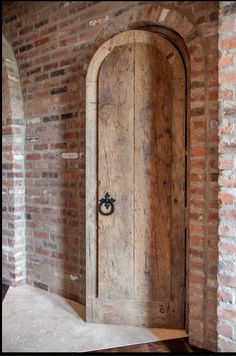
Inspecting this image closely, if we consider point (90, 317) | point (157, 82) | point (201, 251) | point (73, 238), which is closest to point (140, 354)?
point (90, 317)

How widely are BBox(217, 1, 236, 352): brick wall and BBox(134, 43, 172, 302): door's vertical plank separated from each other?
16.0 inches

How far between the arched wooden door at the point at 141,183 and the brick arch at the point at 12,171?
99 cm

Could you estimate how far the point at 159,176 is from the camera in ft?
6.14

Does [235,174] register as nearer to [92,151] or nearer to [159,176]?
[159,176]

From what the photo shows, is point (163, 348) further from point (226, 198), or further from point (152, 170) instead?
point (152, 170)

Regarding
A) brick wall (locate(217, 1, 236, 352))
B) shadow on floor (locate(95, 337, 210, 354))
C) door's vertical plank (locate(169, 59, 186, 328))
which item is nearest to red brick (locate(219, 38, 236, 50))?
brick wall (locate(217, 1, 236, 352))

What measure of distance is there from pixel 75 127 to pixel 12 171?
0.83 meters

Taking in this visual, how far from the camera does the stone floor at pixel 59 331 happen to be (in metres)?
1.75

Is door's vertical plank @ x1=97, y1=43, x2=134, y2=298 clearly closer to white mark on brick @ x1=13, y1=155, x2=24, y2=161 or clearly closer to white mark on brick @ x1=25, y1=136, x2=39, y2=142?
white mark on brick @ x1=25, y1=136, x2=39, y2=142

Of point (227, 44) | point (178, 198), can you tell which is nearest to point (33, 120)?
point (178, 198)

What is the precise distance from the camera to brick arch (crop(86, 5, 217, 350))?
1669 mm

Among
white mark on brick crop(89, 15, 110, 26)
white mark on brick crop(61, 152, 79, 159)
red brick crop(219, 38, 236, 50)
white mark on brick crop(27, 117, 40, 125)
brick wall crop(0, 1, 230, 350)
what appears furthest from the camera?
white mark on brick crop(27, 117, 40, 125)

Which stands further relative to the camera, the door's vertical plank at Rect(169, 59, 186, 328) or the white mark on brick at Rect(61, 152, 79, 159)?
Result: the white mark on brick at Rect(61, 152, 79, 159)

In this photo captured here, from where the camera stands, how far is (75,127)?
2.21 meters
